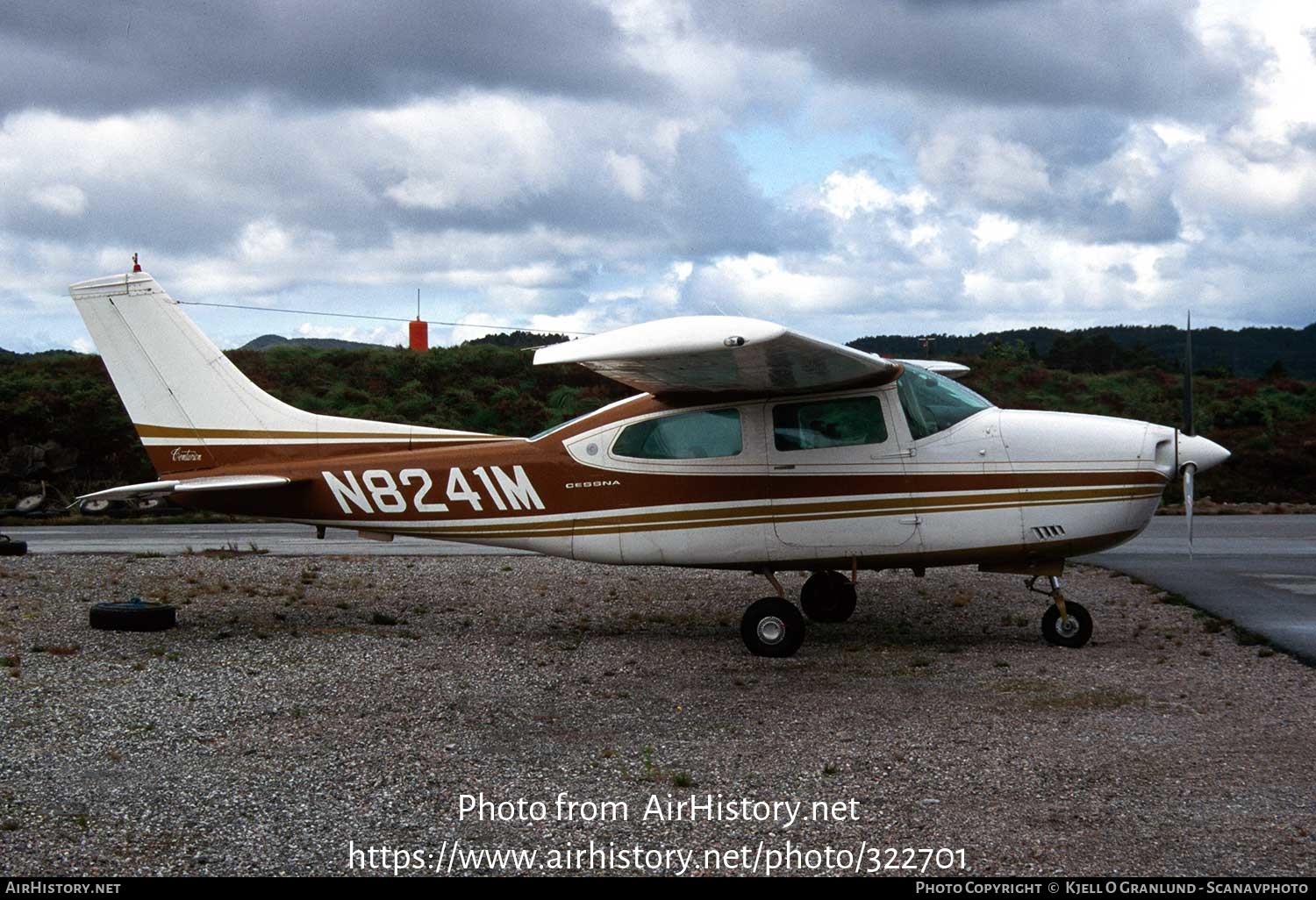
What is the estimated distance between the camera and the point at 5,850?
4.79 meters

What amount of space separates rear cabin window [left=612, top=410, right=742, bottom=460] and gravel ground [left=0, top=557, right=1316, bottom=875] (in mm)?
1624

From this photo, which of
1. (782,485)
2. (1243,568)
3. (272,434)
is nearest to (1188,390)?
(782,485)

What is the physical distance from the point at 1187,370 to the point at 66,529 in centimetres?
1794

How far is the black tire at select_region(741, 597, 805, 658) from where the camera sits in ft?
30.8

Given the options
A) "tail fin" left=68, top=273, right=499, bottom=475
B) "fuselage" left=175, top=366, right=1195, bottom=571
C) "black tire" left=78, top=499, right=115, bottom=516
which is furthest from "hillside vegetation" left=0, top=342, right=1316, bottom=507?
"fuselage" left=175, top=366, right=1195, bottom=571

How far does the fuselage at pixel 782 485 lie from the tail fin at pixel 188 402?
10.7 inches

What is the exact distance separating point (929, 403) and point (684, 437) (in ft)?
6.69

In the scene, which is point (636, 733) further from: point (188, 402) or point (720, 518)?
point (188, 402)

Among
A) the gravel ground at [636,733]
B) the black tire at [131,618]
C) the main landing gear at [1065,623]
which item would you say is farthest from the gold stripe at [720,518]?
the black tire at [131,618]

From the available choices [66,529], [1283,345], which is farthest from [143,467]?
[1283,345]

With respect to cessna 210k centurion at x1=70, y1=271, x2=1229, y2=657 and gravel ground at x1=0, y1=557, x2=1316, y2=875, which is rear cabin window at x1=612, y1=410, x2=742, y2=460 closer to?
cessna 210k centurion at x1=70, y1=271, x2=1229, y2=657

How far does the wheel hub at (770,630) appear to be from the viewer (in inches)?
370

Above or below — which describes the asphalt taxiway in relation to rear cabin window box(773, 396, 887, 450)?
below
